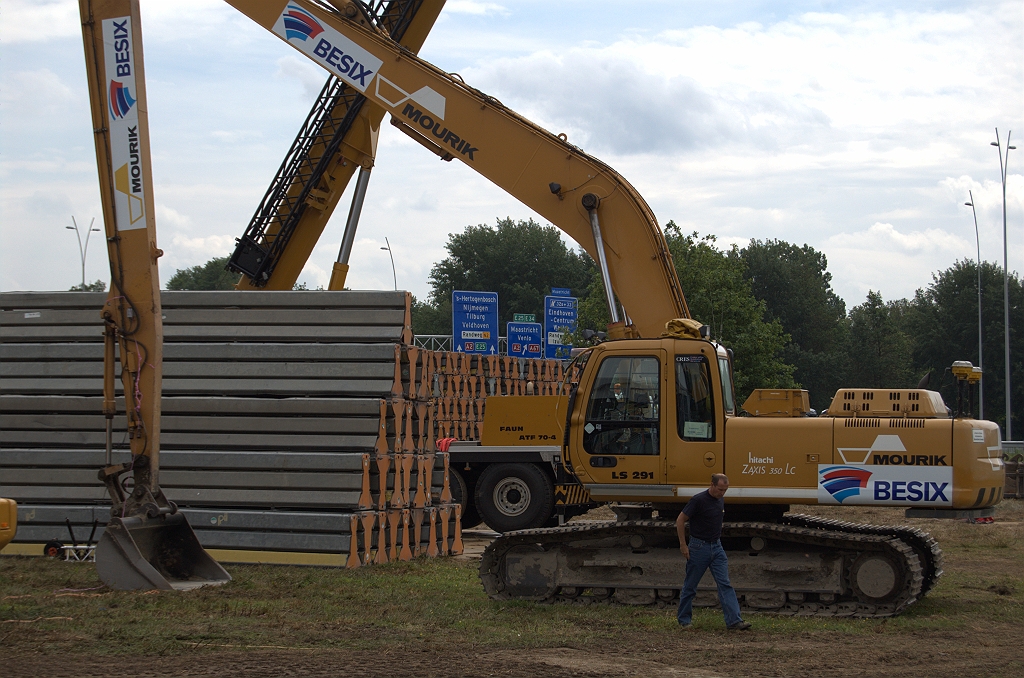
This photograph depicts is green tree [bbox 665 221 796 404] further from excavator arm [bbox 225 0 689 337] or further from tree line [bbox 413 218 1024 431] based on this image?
excavator arm [bbox 225 0 689 337]

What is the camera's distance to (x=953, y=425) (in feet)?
34.0

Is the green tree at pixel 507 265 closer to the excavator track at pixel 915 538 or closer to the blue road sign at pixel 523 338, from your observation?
the blue road sign at pixel 523 338

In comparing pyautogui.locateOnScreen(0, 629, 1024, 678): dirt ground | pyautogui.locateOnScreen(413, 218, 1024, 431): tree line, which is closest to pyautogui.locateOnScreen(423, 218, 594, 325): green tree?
pyautogui.locateOnScreen(413, 218, 1024, 431): tree line

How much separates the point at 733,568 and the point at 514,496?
638cm

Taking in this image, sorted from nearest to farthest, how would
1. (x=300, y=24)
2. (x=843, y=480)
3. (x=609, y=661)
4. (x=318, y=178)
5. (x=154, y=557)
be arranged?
1. (x=609, y=661)
2. (x=843, y=480)
3. (x=154, y=557)
4. (x=300, y=24)
5. (x=318, y=178)

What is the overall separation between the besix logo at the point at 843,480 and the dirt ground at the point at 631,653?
3.94ft

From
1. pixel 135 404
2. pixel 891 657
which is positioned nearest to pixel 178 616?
pixel 135 404

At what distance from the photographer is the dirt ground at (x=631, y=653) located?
7949mm

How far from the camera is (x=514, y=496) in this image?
55.5 feet

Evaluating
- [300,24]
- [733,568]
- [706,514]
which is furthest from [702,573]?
[300,24]

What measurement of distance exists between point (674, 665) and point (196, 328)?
8.64m

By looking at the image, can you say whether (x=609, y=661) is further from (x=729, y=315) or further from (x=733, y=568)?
(x=729, y=315)

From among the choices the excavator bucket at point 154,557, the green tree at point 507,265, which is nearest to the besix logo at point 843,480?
the excavator bucket at point 154,557

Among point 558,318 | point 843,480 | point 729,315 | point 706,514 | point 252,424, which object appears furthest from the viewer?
point 558,318
